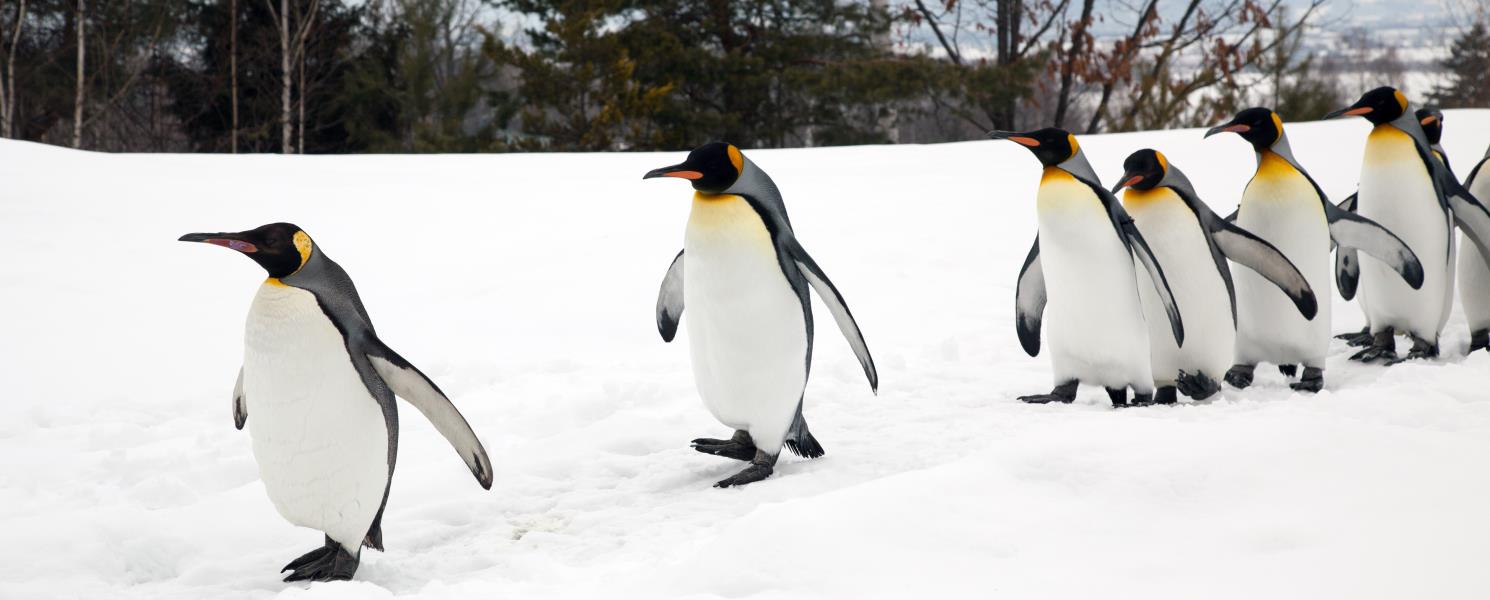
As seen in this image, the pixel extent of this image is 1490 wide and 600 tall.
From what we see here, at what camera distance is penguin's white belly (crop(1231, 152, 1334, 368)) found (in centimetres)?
378

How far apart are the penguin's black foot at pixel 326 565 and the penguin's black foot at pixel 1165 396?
2.60 metres

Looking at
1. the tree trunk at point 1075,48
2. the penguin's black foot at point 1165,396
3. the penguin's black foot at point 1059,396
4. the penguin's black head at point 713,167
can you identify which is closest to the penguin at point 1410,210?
the penguin's black foot at point 1165,396

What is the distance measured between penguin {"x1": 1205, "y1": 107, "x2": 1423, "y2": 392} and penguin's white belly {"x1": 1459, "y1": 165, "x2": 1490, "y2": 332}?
0.80 meters

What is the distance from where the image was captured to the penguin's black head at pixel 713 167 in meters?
2.80

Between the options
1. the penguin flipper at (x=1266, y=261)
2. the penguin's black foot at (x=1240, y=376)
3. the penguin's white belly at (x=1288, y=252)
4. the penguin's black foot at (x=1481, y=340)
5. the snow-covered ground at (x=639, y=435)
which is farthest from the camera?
the penguin's black foot at (x=1481, y=340)

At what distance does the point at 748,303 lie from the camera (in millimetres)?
2881

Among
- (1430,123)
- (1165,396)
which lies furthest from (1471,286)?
(1165,396)

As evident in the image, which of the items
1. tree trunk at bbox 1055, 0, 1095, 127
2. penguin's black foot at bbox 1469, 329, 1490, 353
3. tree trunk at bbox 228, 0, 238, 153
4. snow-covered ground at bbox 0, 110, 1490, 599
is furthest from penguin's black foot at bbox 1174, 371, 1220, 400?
tree trunk at bbox 228, 0, 238, 153

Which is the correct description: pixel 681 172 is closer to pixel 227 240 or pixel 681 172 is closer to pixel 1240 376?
pixel 227 240

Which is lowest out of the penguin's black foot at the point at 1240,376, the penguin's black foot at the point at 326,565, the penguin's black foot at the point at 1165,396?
the penguin's black foot at the point at 326,565

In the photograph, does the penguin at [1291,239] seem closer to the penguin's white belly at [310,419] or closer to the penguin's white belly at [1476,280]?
the penguin's white belly at [1476,280]

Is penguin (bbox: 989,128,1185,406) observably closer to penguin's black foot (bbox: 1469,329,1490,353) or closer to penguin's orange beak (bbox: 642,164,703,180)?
penguin's orange beak (bbox: 642,164,703,180)

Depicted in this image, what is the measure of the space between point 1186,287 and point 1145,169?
0.42 metres

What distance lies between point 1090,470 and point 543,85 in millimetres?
14317
